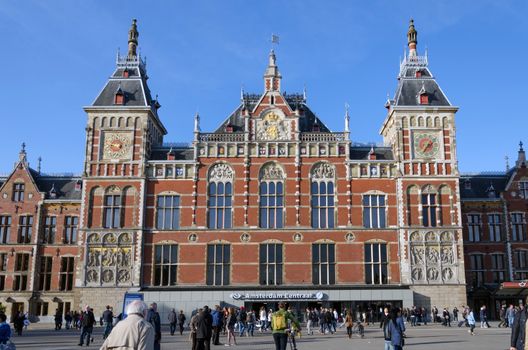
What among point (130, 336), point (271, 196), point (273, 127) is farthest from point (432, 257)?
point (130, 336)

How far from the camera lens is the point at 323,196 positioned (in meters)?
43.2

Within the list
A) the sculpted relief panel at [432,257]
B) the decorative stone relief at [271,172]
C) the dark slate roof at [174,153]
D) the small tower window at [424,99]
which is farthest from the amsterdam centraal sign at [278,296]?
the small tower window at [424,99]

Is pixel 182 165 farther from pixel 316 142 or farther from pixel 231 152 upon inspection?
pixel 316 142

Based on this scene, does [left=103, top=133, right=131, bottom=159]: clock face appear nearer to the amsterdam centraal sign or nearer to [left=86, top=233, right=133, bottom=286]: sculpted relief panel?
[left=86, top=233, right=133, bottom=286]: sculpted relief panel

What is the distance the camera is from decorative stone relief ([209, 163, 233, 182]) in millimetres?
43688

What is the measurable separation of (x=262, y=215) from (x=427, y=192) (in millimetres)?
12461

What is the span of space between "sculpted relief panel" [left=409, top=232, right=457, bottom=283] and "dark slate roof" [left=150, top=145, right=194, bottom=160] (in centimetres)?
1796

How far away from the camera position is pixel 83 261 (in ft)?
136

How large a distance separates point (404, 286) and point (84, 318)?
25859 mm

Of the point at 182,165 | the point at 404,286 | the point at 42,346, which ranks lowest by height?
the point at 42,346

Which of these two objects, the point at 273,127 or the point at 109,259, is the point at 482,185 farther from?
the point at 109,259

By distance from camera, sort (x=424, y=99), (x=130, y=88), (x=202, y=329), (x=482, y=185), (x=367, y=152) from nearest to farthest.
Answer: (x=202, y=329) → (x=424, y=99) → (x=367, y=152) → (x=130, y=88) → (x=482, y=185)

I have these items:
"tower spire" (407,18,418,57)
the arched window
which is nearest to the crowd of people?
the arched window

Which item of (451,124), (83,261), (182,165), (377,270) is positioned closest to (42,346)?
(83,261)
